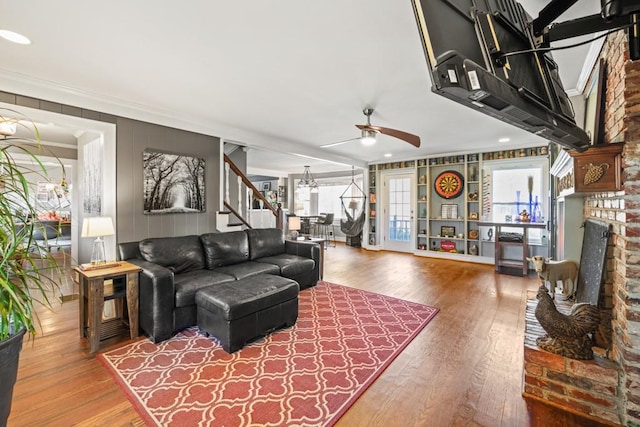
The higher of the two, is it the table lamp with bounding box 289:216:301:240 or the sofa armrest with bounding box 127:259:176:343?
the table lamp with bounding box 289:216:301:240

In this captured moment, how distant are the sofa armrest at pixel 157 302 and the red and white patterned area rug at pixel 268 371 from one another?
0.11 meters

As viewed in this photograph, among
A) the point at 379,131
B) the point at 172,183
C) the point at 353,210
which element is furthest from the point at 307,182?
the point at 379,131

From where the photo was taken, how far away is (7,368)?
1115 mm

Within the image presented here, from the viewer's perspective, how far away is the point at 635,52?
3.88 feet

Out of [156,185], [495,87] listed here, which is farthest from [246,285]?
[495,87]

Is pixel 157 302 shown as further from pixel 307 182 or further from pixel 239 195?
pixel 307 182

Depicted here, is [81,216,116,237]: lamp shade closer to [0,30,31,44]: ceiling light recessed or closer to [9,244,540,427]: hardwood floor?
[9,244,540,427]: hardwood floor

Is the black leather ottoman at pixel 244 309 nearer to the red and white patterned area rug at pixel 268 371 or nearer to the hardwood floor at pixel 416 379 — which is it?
the red and white patterned area rug at pixel 268 371

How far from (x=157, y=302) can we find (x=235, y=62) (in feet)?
7.04

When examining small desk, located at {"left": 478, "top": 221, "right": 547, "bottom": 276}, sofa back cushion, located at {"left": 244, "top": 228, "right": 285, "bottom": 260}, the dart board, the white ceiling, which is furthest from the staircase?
small desk, located at {"left": 478, "top": 221, "right": 547, "bottom": 276}

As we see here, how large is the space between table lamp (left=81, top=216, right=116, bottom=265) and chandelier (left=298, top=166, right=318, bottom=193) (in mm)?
6878

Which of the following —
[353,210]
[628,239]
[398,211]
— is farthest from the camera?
[353,210]

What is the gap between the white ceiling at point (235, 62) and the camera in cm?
178

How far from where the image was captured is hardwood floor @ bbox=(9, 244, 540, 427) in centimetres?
164
